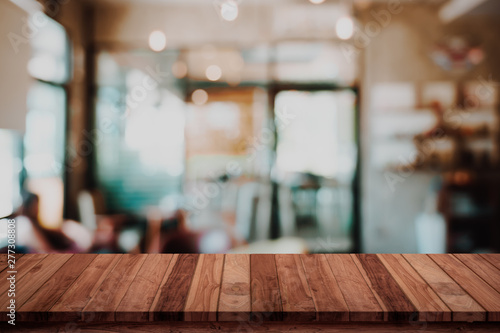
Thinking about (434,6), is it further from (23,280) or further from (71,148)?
(23,280)

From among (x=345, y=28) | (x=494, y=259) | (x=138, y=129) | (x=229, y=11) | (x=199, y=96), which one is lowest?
(x=494, y=259)

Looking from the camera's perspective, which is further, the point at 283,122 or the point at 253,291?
the point at 283,122

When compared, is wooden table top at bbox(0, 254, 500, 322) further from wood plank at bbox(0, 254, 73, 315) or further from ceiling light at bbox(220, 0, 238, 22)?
ceiling light at bbox(220, 0, 238, 22)

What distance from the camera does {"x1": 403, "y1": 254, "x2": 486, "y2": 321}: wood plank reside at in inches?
45.0

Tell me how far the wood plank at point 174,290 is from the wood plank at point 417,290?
2.25 ft

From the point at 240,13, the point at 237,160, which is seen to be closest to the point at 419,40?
the point at 240,13

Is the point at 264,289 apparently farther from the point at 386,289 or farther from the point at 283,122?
the point at 283,122

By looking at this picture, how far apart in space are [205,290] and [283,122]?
3.77 metres

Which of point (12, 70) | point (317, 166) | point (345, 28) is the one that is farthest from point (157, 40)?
point (317, 166)

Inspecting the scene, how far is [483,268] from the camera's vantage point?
151cm

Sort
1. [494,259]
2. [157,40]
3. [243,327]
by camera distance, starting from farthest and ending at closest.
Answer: [157,40] < [494,259] < [243,327]

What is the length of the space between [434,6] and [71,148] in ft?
14.9

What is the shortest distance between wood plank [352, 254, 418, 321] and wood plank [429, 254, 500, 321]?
0.21 m

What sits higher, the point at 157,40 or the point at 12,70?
the point at 157,40
